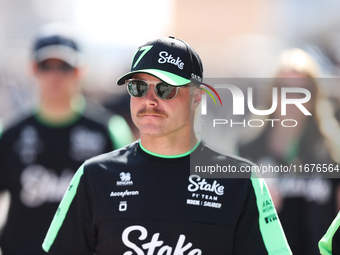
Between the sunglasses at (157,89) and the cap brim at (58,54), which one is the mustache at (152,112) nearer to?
the sunglasses at (157,89)

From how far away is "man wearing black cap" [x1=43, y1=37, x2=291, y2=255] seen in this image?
2.02 m

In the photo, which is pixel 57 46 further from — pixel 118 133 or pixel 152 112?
pixel 152 112

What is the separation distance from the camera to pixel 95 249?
2.11 meters

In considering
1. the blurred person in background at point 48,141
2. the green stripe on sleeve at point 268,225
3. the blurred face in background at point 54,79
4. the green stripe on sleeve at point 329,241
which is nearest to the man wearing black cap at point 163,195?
the green stripe on sleeve at point 268,225

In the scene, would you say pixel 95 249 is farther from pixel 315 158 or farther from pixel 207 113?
pixel 315 158

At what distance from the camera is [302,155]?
331 cm

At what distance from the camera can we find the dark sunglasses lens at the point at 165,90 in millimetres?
2100

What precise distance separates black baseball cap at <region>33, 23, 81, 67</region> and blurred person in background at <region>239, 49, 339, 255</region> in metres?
1.52

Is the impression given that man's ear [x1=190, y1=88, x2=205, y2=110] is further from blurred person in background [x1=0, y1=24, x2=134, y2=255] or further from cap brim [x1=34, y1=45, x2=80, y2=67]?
cap brim [x1=34, y1=45, x2=80, y2=67]

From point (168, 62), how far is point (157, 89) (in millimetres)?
154

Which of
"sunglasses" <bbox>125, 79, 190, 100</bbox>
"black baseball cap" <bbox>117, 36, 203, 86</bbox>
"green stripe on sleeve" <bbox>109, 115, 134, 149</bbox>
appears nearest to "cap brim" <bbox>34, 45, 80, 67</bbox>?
"green stripe on sleeve" <bbox>109, 115, 134, 149</bbox>

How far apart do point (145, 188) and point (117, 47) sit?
189 inches

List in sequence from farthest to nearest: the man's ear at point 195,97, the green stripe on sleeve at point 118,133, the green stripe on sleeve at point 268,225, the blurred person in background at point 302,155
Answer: the green stripe on sleeve at point 118,133
the blurred person in background at point 302,155
the man's ear at point 195,97
the green stripe on sleeve at point 268,225

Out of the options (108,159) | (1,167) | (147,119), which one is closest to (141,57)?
(147,119)
